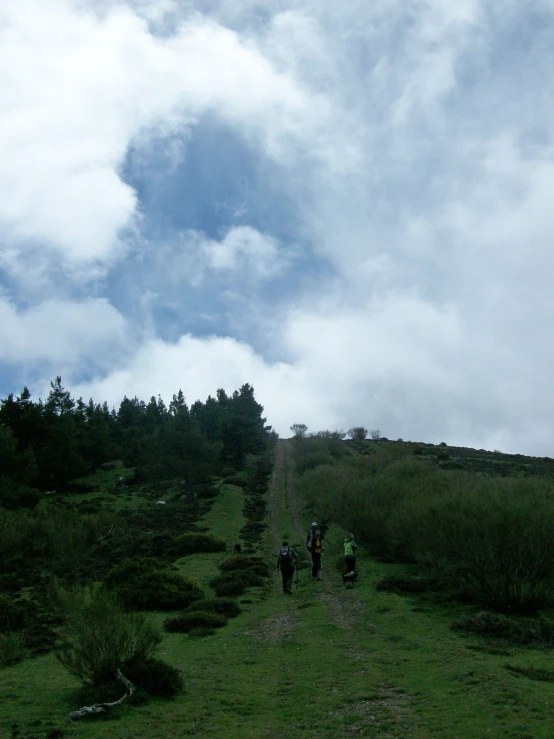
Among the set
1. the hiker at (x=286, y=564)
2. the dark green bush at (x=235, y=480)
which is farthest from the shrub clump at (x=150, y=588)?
the dark green bush at (x=235, y=480)

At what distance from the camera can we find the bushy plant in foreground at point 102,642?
10.5 meters

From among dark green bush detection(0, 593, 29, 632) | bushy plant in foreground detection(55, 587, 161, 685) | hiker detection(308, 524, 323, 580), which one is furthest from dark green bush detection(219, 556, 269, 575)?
bushy plant in foreground detection(55, 587, 161, 685)

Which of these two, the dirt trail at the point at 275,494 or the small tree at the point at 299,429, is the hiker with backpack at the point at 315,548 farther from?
the small tree at the point at 299,429

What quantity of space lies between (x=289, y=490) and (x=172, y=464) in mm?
14421

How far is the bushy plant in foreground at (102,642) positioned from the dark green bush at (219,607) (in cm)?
943

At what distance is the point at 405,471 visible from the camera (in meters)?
38.1

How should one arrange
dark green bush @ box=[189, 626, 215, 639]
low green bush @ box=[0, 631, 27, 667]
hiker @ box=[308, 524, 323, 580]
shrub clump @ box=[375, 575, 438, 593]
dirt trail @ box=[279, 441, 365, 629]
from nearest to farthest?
1. low green bush @ box=[0, 631, 27, 667]
2. dark green bush @ box=[189, 626, 215, 639]
3. dirt trail @ box=[279, 441, 365, 629]
4. shrub clump @ box=[375, 575, 438, 593]
5. hiker @ box=[308, 524, 323, 580]

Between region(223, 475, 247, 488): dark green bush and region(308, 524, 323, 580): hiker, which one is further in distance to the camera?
region(223, 475, 247, 488): dark green bush

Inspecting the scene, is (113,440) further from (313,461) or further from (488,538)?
(488,538)

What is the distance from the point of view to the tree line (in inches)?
2099

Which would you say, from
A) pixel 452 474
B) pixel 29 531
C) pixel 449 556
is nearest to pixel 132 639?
pixel 449 556

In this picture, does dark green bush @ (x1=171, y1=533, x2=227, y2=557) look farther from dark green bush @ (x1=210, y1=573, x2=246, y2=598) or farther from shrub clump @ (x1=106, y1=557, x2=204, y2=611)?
shrub clump @ (x1=106, y1=557, x2=204, y2=611)

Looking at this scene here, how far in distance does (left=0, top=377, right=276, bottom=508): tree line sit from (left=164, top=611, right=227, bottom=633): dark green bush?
34.8m

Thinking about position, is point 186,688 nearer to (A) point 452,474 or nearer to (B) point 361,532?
(B) point 361,532
